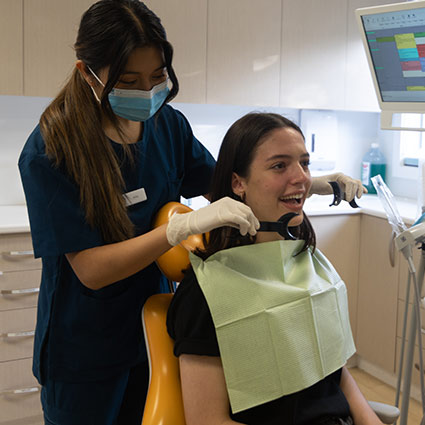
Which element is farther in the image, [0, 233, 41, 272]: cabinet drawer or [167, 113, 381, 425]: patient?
[0, 233, 41, 272]: cabinet drawer

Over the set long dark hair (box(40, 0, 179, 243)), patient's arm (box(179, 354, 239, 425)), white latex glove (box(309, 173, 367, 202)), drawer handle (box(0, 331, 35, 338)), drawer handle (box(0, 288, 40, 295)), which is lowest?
drawer handle (box(0, 331, 35, 338))

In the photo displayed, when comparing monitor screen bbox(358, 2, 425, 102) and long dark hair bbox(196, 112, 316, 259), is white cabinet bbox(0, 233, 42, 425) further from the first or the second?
monitor screen bbox(358, 2, 425, 102)

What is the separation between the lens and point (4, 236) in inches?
88.0

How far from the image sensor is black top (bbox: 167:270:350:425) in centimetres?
119

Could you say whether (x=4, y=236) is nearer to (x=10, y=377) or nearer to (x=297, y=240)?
(x=10, y=377)

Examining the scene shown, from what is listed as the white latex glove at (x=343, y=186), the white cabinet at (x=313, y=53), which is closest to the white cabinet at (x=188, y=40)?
the white cabinet at (x=313, y=53)

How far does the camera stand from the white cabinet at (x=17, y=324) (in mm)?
2260

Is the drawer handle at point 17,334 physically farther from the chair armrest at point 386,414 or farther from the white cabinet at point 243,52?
the chair armrest at point 386,414

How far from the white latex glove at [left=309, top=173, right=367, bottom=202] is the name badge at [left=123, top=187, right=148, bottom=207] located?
440 mm

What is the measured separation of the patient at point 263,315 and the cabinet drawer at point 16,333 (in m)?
1.27

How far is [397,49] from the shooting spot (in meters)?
2.11

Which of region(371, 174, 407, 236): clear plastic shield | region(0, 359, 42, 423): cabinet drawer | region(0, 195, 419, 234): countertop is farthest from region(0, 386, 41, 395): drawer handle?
region(371, 174, 407, 236): clear plastic shield

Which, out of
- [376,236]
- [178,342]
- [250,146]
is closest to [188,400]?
[178,342]

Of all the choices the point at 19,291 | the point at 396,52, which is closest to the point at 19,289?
the point at 19,291
